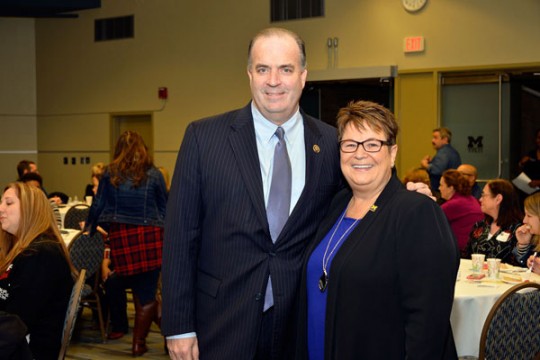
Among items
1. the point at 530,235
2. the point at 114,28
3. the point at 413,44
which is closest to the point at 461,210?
the point at 530,235

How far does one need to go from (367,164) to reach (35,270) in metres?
1.85

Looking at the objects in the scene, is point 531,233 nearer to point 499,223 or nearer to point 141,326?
point 499,223

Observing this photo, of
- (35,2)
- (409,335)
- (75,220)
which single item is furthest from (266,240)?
(35,2)

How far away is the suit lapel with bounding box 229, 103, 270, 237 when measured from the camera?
2396mm

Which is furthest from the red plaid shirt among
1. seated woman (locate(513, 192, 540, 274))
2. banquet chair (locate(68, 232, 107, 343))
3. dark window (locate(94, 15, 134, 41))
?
dark window (locate(94, 15, 134, 41))

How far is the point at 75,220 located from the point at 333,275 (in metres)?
6.25

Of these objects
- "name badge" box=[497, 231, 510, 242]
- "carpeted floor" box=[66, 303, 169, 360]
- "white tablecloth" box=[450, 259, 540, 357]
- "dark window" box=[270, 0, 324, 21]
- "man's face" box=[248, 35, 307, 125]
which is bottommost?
"carpeted floor" box=[66, 303, 169, 360]

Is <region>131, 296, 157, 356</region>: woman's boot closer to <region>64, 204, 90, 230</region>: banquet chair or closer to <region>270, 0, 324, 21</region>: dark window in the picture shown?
<region>64, 204, 90, 230</region>: banquet chair

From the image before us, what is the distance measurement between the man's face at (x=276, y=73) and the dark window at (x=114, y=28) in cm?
1182

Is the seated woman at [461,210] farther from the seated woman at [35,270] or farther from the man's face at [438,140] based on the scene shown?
the seated woman at [35,270]

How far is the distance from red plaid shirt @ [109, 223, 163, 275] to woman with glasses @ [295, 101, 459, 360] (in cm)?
372

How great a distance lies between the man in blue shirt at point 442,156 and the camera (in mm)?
9812

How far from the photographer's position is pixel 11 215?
382 centimetres

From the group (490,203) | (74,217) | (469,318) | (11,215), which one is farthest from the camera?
(74,217)
